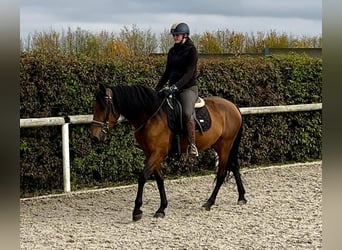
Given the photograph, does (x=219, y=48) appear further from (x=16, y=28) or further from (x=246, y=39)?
(x=16, y=28)

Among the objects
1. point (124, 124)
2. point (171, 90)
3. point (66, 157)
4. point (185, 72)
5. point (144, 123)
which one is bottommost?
point (66, 157)

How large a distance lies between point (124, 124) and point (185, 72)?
86.5 inches

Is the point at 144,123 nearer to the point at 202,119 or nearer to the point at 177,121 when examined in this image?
the point at 177,121

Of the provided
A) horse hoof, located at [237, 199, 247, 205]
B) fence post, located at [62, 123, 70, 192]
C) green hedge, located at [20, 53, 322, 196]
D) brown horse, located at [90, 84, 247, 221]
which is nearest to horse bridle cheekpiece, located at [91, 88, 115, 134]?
brown horse, located at [90, 84, 247, 221]

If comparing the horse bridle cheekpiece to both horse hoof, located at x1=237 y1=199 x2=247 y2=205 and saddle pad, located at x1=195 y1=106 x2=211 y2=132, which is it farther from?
horse hoof, located at x1=237 y1=199 x2=247 y2=205

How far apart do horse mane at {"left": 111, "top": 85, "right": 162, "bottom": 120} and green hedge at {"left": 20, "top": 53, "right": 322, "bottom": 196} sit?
1.77 metres

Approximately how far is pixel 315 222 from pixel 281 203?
1.07m

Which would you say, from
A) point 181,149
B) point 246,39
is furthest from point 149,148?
point 246,39

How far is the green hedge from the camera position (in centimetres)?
712

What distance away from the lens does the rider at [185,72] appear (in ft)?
19.4

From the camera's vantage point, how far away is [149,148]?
5922 mm

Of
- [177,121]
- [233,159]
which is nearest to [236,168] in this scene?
[233,159]

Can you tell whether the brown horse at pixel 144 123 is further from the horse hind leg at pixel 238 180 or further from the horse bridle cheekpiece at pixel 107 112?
the horse hind leg at pixel 238 180

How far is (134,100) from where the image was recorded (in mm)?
5777
